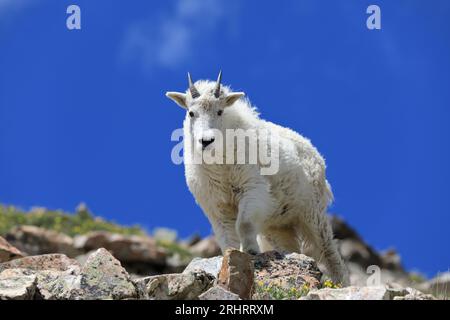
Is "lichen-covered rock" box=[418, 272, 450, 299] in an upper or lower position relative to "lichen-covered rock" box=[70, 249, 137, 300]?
upper

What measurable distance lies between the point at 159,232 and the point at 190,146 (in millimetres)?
21300

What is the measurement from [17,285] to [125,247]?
15.9m

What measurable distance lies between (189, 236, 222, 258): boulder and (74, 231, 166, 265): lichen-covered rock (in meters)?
2.51

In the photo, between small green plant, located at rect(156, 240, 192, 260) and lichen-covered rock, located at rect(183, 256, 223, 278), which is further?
small green plant, located at rect(156, 240, 192, 260)

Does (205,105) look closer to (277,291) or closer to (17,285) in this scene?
(277,291)

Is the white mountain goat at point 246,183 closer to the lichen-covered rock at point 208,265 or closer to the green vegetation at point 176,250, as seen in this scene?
the lichen-covered rock at point 208,265

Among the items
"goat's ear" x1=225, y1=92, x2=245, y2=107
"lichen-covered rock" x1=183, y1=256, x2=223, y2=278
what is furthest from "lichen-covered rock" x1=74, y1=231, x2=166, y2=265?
"lichen-covered rock" x1=183, y1=256, x2=223, y2=278

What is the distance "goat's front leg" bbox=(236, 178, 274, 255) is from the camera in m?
11.6

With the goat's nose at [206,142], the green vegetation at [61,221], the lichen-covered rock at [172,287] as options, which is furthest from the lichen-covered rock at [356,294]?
the green vegetation at [61,221]

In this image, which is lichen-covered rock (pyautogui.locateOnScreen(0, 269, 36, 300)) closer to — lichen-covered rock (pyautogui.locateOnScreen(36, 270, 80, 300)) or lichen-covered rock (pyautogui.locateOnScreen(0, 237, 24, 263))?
lichen-covered rock (pyautogui.locateOnScreen(36, 270, 80, 300))

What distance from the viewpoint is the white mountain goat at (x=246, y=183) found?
11.9 meters

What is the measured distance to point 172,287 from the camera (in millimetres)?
9078

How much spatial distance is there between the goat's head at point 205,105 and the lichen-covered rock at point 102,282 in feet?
10.3
